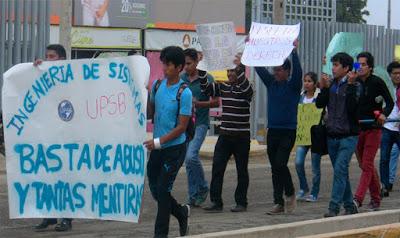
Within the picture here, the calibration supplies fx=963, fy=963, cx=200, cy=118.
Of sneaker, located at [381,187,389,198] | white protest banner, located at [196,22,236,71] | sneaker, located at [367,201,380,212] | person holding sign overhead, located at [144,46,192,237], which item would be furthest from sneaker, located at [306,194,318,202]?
person holding sign overhead, located at [144,46,192,237]

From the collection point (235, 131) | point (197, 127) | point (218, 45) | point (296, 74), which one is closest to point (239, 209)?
point (235, 131)

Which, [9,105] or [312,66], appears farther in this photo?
[312,66]

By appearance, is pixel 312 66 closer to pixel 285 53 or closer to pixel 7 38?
pixel 7 38

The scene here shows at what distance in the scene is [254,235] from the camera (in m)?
7.36

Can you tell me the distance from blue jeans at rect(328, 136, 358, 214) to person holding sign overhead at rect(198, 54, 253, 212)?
3.74 ft

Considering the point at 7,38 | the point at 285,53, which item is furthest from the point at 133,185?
the point at 7,38

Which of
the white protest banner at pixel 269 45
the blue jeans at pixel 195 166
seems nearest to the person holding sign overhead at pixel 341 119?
the white protest banner at pixel 269 45

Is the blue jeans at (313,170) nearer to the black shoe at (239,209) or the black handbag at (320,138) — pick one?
the black handbag at (320,138)

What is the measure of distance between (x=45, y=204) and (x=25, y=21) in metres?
10.3

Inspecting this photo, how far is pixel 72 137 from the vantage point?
8.54 meters

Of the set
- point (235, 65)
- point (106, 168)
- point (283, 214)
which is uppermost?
point (235, 65)

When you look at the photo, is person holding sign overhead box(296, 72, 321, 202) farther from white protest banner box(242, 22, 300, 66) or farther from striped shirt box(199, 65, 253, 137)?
white protest banner box(242, 22, 300, 66)

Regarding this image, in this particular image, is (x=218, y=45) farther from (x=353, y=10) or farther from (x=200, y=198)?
(x=353, y=10)

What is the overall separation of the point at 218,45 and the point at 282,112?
1.43 meters
